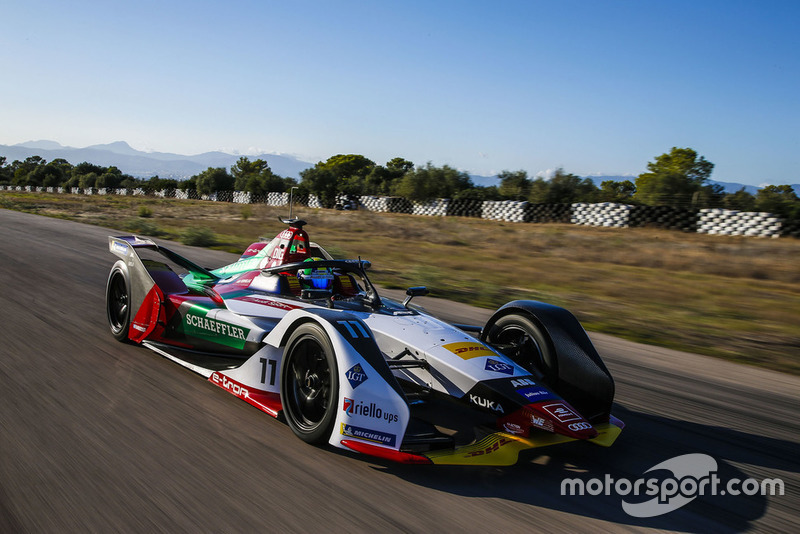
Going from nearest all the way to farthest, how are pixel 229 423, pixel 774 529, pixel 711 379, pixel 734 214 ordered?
pixel 774 529 → pixel 229 423 → pixel 711 379 → pixel 734 214

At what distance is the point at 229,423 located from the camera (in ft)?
12.7

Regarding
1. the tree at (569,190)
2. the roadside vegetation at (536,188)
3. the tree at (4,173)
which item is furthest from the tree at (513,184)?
the tree at (4,173)

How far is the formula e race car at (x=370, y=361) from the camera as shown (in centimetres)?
328

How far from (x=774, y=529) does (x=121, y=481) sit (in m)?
3.41

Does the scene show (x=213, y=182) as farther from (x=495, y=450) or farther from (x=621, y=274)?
(x=495, y=450)

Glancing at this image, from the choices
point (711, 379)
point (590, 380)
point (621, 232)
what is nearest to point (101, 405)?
point (590, 380)

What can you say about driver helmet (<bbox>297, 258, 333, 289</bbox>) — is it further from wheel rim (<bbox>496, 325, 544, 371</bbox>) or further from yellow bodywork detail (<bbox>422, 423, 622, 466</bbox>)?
yellow bodywork detail (<bbox>422, 423, 622, 466</bbox>)

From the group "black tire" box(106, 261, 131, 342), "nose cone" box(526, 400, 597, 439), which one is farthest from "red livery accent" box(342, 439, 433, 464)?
"black tire" box(106, 261, 131, 342)

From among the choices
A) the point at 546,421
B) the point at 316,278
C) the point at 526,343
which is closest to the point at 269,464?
the point at 546,421

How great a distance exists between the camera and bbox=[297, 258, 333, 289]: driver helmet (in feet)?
16.6

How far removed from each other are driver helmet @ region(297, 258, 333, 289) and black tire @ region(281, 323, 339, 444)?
128 centimetres

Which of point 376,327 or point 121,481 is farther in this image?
point 376,327

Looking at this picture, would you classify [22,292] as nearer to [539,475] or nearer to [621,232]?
[539,475]

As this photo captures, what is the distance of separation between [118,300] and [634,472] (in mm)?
5270
